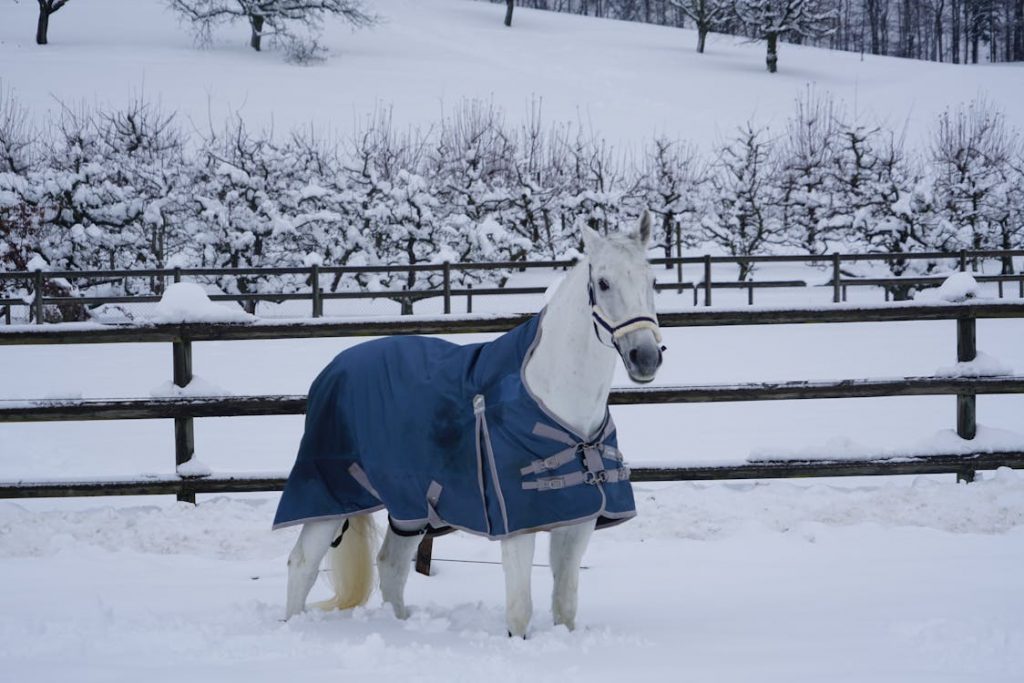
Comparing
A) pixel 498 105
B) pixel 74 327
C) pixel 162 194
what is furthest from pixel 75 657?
pixel 498 105

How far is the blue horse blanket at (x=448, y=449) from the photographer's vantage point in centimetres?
283

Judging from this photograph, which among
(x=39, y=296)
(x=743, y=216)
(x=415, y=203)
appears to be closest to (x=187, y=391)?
(x=39, y=296)

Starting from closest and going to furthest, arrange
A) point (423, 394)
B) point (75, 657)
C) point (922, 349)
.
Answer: point (75, 657), point (423, 394), point (922, 349)

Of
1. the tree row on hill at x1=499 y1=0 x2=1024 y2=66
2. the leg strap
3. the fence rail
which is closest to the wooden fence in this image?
the leg strap

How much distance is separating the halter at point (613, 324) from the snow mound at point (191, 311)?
2631 mm

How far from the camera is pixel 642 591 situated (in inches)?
142

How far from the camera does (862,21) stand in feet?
186

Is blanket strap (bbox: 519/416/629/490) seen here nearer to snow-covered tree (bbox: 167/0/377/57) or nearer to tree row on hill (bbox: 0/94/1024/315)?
tree row on hill (bbox: 0/94/1024/315)

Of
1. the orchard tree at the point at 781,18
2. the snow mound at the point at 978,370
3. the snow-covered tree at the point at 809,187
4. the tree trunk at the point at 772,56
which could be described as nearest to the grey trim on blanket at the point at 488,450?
the snow mound at the point at 978,370

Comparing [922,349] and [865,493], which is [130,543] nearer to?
[865,493]

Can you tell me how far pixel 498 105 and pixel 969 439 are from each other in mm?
23407

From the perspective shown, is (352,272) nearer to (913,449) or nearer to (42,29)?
(913,449)

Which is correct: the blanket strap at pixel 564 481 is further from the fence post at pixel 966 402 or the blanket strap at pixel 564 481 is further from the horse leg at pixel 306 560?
the fence post at pixel 966 402

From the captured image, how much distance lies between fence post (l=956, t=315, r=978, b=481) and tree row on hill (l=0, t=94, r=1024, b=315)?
10839mm
